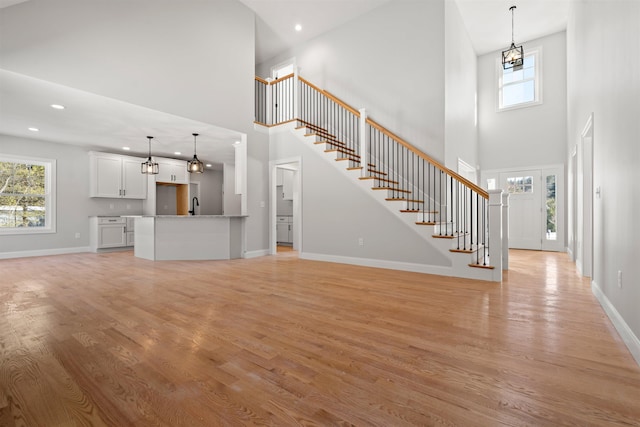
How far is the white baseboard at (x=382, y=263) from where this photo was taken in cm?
463

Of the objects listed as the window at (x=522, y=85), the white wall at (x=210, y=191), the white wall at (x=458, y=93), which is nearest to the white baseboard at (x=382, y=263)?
the white wall at (x=458, y=93)

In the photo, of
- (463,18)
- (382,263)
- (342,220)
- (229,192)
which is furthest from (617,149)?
(229,192)

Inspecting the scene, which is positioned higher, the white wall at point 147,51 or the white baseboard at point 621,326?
the white wall at point 147,51

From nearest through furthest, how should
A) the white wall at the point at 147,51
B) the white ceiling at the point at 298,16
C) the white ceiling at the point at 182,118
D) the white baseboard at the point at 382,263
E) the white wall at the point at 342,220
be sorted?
the white wall at the point at 147,51
the white ceiling at the point at 182,118
the white baseboard at the point at 382,263
the white wall at the point at 342,220
the white ceiling at the point at 298,16

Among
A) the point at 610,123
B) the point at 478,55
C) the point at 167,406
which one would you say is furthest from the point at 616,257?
the point at 478,55

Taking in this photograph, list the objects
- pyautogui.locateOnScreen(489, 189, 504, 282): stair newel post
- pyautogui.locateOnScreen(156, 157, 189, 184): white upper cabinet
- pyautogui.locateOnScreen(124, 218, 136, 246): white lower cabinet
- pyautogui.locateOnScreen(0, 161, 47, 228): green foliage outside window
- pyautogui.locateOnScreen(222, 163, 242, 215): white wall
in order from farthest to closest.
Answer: pyautogui.locateOnScreen(222, 163, 242, 215): white wall
pyautogui.locateOnScreen(156, 157, 189, 184): white upper cabinet
pyautogui.locateOnScreen(124, 218, 136, 246): white lower cabinet
pyautogui.locateOnScreen(0, 161, 47, 228): green foliage outside window
pyautogui.locateOnScreen(489, 189, 504, 282): stair newel post

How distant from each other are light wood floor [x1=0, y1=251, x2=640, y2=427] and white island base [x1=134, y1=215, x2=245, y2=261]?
2263 millimetres

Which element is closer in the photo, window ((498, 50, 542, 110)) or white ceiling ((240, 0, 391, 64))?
white ceiling ((240, 0, 391, 64))

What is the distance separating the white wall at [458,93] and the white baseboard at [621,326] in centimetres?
299

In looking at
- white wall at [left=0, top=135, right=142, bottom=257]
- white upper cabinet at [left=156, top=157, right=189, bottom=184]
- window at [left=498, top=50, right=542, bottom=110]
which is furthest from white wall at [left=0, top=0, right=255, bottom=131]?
window at [left=498, top=50, right=542, bottom=110]

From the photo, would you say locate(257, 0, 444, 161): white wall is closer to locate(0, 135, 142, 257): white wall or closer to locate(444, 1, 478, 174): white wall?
locate(444, 1, 478, 174): white wall

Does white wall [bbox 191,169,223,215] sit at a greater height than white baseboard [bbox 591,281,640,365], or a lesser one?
greater

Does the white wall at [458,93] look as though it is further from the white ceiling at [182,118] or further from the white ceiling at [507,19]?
the white ceiling at [182,118]

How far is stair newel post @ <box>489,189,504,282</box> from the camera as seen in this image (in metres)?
4.04
